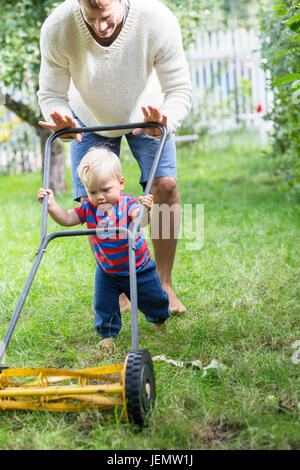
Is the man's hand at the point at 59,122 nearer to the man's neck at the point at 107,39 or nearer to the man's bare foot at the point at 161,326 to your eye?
the man's neck at the point at 107,39

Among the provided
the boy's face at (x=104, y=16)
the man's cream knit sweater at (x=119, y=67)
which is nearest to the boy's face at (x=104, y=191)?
the man's cream knit sweater at (x=119, y=67)

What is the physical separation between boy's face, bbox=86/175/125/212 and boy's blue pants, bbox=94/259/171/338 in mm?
308

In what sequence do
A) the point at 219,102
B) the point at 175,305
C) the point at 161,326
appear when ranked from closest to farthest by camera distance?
the point at 161,326, the point at 175,305, the point at 219,102

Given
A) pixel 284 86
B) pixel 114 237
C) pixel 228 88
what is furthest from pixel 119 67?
pixel 228 88

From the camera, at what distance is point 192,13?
5918 mm

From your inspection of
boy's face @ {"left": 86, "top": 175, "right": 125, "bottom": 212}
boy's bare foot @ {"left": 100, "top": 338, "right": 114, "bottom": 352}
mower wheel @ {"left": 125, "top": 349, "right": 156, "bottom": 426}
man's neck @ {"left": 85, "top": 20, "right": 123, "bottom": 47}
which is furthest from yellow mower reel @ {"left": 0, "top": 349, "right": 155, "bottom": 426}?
man's neck @ {"left": 85, "top": 20, "right": 123, "bottom": 47}

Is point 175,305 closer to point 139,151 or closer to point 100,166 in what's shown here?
point 139,151

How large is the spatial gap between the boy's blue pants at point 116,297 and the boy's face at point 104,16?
95 cm

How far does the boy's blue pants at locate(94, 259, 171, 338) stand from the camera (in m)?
2.49

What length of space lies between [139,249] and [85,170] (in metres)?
0.40

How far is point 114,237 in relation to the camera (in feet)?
7.77

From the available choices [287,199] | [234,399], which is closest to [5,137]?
[287,199]

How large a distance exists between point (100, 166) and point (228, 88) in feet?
27.2
